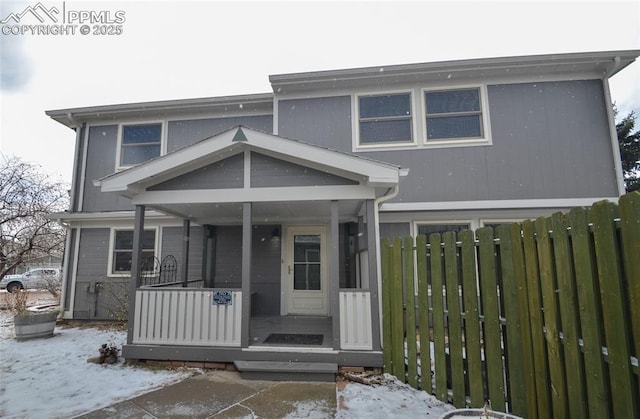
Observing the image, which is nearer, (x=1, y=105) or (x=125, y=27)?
(x=1, y=105)

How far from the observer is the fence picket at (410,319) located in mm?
3643

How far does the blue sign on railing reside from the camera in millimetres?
4418

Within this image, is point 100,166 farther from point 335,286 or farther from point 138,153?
point 335,286

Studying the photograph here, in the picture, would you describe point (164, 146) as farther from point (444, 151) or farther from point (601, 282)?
point (601, 282)

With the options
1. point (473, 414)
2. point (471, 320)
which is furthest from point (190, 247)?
point (473, 414)

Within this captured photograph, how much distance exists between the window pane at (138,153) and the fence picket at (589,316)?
8379 mm

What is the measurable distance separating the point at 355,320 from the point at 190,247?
468 cm

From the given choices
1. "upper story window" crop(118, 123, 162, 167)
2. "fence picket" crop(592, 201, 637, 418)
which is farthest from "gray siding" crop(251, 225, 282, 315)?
"fence picket" crop(592, 201, 637, 418)

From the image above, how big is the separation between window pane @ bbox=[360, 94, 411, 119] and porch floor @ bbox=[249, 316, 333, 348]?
4396 mm

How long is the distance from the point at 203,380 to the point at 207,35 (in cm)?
917

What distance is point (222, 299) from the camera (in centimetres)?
443

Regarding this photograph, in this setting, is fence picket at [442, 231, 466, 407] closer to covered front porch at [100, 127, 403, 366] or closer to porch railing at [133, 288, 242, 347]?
covered front porch at [100, 127, 403, 366]

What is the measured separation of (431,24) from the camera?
930 cm

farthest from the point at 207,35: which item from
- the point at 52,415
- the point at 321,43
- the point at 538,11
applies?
the point at 52,415
